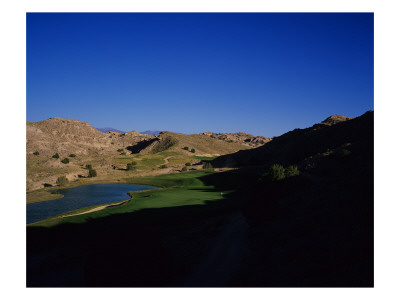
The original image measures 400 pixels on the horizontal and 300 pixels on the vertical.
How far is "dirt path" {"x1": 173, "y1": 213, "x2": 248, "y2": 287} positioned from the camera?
12.2 m

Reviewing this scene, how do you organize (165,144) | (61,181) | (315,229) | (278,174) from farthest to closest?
1. (165,144)
2. (61,181)
3. (278,174)
4. (315,229)

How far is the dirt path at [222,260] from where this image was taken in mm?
12180

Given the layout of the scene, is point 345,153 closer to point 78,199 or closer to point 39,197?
point 78,199

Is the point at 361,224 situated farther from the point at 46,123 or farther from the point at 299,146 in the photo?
the point at 46,123

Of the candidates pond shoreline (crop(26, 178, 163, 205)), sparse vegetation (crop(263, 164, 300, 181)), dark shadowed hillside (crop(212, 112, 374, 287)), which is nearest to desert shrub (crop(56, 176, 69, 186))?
pond shoreline (crop(26, 178, 163, 205))

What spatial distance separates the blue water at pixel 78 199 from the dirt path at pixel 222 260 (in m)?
23.3

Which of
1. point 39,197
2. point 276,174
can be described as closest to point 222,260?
point 276,174

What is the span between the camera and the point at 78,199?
40.2 metres

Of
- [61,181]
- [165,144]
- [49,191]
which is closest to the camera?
[49,191]

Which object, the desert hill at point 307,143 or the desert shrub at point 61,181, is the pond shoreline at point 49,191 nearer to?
the desert shrub at point 61,181

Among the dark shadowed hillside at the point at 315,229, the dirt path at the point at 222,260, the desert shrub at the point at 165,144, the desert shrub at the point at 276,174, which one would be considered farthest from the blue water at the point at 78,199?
the desert shrub at the point at 165,144

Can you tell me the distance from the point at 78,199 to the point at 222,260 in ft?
110
